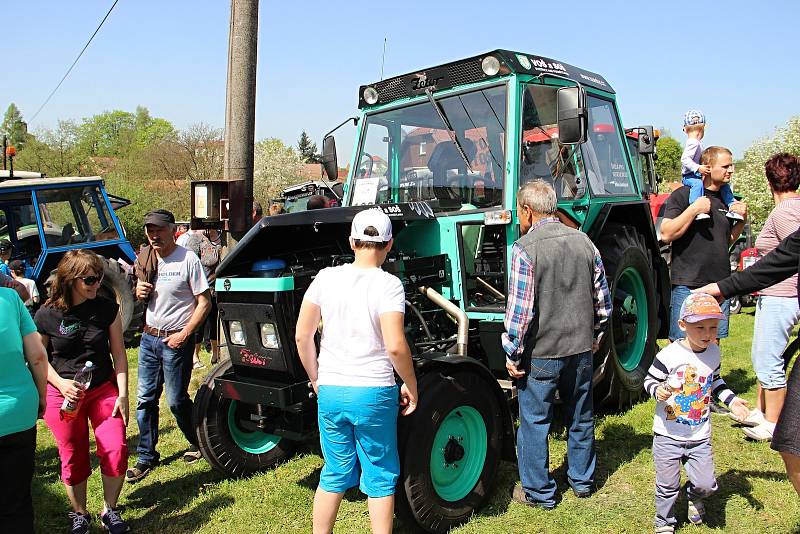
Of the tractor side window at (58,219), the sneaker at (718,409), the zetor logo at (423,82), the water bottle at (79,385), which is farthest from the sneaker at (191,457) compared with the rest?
the tractor side window at (58,219)

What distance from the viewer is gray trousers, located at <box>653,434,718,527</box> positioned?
10.7ft

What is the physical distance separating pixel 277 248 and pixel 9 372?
5.24 feet

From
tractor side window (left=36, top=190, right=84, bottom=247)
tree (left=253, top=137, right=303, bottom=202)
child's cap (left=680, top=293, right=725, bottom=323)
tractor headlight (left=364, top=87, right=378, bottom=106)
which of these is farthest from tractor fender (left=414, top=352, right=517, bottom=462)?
tree (left=253, top=137, right=303, bottom=202)

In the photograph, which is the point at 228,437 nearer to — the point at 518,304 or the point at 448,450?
the point at 448,450

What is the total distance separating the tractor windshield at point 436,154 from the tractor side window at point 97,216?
5.62 meters

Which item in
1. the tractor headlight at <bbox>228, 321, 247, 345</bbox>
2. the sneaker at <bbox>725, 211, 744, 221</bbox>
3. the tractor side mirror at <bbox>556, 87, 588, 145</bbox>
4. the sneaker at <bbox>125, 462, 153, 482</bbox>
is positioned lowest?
the sneaker at <bbox>125, 462, 153, 482</bbox>

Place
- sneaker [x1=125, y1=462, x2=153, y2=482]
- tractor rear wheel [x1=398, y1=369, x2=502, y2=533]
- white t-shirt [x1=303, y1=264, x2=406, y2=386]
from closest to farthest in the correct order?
white t-shirt [x1=303, y1=264, x2=406, y2=386] < tractor rear wheel [x1=398, y1=369, x2=502, y2=533] < sneaker [x1=125, y1=462, x2=153, y2=482]

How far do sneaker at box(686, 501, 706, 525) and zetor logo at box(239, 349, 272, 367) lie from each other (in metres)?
2.36

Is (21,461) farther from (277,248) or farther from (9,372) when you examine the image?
(277,248)

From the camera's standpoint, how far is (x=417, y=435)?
326 centimetres

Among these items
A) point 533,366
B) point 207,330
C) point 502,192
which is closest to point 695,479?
point 533,366

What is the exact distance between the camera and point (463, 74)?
4457mm

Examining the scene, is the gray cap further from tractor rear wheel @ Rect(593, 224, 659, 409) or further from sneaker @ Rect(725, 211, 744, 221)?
sneaker @ Rect(725, 211, 744, 221)

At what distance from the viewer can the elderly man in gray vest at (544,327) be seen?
11.9 feet
